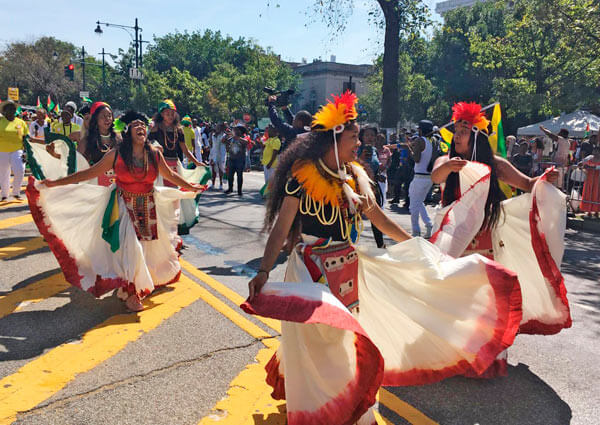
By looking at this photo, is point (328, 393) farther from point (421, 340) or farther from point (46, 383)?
point (46, 383)

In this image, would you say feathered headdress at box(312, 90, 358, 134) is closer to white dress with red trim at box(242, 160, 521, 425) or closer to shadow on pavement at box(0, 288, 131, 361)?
white dress with red trim at box(242, 160, 521, 425)

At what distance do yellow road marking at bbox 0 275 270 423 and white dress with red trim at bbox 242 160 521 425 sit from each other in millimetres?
1535

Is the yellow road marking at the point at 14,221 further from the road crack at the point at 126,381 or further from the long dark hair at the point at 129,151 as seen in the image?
the road crack at the point at 126,381

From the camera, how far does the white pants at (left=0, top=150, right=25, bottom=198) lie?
11.2 meters

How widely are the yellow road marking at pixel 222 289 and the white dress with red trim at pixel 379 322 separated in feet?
4.95

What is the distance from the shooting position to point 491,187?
420cm

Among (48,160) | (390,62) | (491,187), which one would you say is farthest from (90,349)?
(390,62)

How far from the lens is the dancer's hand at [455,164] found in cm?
420

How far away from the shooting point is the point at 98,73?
94.5m

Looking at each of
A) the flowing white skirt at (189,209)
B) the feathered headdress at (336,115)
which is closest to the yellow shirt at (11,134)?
the flowing white skirt at (189,209)

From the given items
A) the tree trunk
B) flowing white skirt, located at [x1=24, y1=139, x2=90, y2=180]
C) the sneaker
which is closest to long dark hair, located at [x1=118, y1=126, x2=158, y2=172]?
flowing white skirt, located at [x1=24, y1=139, x2=90, y2=180]

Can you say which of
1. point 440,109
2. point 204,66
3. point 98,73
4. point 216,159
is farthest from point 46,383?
point 98,73

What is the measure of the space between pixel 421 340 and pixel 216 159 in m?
14.9

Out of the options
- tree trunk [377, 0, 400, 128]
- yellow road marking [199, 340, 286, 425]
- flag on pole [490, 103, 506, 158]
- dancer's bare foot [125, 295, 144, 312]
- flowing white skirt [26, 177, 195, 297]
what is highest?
tree trunk [377, 0, 400, 128]
